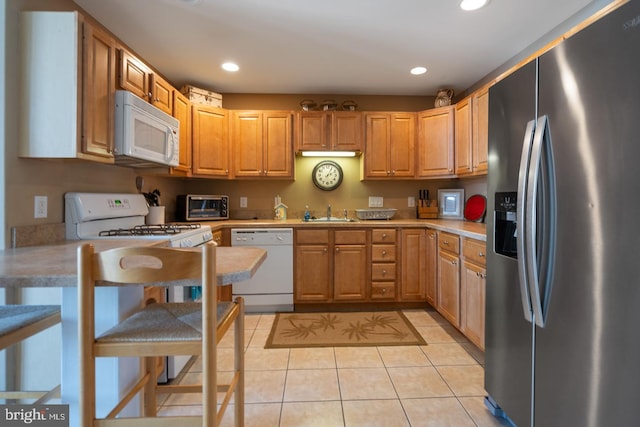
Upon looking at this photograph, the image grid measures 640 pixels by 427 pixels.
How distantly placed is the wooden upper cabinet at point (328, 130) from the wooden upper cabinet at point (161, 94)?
49.9 inches

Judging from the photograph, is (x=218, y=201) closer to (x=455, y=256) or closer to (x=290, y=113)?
(x=290, y=113)

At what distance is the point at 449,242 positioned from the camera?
2600 mm

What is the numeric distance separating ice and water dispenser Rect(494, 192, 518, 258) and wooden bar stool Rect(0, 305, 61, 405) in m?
1.95

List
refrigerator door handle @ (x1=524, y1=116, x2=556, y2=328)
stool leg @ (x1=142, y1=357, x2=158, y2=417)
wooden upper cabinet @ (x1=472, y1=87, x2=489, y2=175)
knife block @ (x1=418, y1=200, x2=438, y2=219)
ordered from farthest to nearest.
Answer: knife block @ (x1=418, y1=200, x2=438, y2=219) < wooden upper cabinet @ (x1=472, y1=87, x2=489, y2=175) < stool leg @ (x1=142, y1=357, x2=158, y2=417) < refrigerator door handle @ (x1=524, y1=116, x2=556, y2=328)

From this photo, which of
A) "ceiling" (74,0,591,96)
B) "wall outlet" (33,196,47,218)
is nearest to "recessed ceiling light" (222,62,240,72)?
"ceiling" (74,0,591,96)

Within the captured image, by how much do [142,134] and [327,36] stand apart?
1540 millimetres

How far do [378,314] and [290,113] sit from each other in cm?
233

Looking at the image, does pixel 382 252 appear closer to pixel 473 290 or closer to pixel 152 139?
pixel 473 290

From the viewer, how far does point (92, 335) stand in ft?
2.86

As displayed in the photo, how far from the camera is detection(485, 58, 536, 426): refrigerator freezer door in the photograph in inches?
51.6

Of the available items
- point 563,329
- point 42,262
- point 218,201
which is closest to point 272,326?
point 218,201

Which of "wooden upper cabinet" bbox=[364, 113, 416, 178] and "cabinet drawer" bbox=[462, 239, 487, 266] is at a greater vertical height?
"wooden upper cabinet" bbox=[364, 113, 416, 178]

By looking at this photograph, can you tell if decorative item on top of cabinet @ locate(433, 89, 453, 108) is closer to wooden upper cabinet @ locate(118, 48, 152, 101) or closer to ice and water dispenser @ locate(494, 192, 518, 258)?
ice and water dispenser @ locate(494, 192, 518, 258)

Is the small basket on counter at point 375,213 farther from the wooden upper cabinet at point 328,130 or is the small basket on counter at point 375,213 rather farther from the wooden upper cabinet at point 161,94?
the wooden upper cabinet at point 161,94
